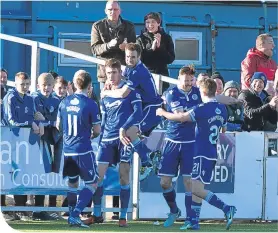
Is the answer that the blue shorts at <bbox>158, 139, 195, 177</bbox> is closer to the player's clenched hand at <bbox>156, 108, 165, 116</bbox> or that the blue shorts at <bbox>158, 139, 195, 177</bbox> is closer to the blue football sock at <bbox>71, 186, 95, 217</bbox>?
the player's clenched hand at <bbox>156, 108, 165, 116</bbox>

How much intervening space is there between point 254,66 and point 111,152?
3.07 m

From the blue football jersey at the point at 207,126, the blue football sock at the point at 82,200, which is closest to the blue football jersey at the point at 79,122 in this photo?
the blue football sock at the point at 82,200

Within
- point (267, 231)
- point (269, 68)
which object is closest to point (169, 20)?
point (269, 68)

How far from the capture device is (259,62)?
17.3 m

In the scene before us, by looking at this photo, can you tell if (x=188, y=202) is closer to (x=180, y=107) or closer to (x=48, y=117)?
(x=180, y=107)

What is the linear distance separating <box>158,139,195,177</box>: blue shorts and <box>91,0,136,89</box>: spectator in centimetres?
165

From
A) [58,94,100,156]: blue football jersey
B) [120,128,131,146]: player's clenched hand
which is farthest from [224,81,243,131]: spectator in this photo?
[58,94,100,156]: blue football jersey

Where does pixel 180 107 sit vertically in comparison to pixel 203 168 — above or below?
above

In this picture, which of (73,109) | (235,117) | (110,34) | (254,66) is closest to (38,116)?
(73,109)

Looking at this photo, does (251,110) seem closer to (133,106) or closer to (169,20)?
(133,106)

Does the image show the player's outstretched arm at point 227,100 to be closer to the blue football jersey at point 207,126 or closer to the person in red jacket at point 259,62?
the person in red jacket at point 259,62

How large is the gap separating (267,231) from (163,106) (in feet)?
7.14

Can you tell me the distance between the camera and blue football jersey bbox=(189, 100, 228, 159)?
1488 cm

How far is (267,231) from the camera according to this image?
49.2 feet
